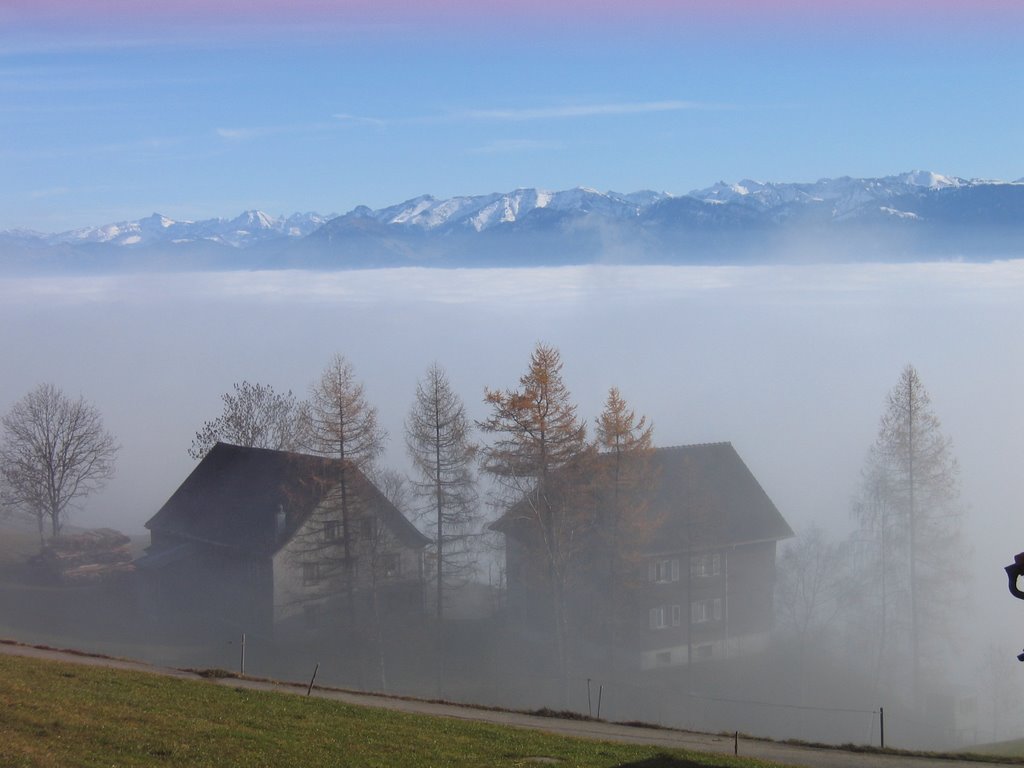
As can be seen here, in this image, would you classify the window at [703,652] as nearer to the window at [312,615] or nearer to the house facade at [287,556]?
the house facade at [287,556]

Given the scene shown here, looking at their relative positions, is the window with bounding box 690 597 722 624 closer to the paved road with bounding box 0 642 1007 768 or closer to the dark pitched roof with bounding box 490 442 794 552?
the dark pitched roof with bounding box 490 442 794 552

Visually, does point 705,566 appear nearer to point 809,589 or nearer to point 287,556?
point 809,589

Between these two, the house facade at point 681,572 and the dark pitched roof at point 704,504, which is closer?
the house facade at point 681,572

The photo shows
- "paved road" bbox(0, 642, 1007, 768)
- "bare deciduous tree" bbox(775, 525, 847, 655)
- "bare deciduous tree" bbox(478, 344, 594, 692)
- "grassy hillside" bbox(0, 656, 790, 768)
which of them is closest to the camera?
"grassy hillside" bbox(0, 656, 790, 768)

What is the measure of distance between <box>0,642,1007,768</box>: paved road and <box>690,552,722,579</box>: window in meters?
24.9

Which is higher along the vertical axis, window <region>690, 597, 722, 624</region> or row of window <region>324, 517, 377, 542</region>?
row of window <region>324, 517, 377, 542</region>

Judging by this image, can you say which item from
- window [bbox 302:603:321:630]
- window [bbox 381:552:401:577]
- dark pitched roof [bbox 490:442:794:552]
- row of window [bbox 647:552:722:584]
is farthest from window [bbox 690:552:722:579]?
window [bbox 302:603:321:630]

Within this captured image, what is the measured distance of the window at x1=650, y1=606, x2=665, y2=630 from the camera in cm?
5172

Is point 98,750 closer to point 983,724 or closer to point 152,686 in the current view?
point 152,686

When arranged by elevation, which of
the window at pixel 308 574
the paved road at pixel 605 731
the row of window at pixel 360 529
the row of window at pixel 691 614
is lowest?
the paved road at pixel 605 731

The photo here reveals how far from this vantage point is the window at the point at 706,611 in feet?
173

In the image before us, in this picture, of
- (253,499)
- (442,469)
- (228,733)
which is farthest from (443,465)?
(228,733)

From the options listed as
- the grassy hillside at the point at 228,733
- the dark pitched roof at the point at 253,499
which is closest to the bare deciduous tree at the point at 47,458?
the dark pitched roof at the point at 253,499

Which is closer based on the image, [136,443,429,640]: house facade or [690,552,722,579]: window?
[136,443,429,640]: house facade
